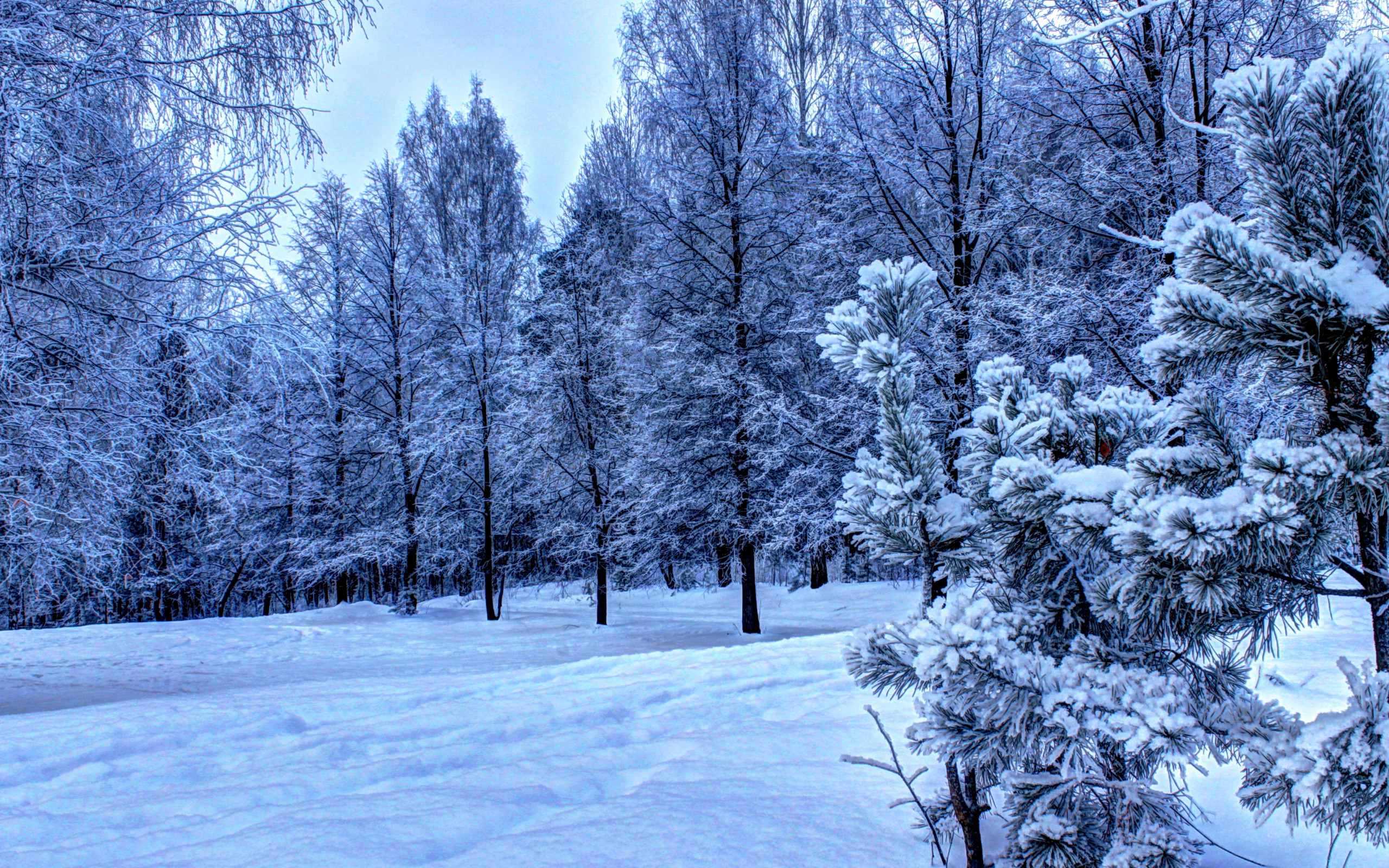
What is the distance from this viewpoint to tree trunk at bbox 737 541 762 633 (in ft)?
35.2

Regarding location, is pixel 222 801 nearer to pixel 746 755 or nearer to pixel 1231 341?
pixel 746 755

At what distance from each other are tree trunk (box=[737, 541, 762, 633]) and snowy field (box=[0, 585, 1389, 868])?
15.9 feet

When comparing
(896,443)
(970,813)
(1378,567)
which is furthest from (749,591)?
(1378,567)

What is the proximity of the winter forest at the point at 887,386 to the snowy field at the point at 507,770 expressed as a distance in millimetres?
43

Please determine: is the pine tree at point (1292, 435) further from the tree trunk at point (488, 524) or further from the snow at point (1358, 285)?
the tree trunk at point (488, 524)

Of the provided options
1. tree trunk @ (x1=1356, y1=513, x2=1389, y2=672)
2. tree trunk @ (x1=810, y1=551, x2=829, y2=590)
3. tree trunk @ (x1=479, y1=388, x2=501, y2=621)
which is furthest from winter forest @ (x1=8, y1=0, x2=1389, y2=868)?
tree trunk @ (x1=810, y1=551, x2=829, y2=590)

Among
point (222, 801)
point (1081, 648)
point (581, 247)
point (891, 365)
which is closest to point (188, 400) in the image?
point (222, 801)

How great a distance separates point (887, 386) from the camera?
1.55m

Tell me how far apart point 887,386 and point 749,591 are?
31.5 ft

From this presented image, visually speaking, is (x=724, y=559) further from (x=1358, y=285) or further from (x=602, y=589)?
(x=1358, y=285)

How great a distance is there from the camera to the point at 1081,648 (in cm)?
145

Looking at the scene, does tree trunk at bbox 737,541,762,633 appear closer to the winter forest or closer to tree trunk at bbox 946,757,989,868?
the winter forest

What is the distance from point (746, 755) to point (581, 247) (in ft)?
41.8

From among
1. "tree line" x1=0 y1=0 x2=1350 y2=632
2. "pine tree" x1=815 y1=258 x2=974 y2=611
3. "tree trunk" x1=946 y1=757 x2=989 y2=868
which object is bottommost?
"tree trunk" x1=946 y1=757 x2=989 y2=868
